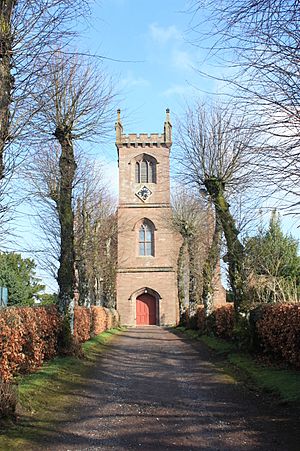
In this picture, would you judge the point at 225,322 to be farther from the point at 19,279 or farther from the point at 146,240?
the point at 19,279

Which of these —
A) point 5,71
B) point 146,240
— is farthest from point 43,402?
point 146,240

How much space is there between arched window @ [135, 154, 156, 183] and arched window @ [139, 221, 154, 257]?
176 inches

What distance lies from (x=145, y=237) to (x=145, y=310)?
285 inches

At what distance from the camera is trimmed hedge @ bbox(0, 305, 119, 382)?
855cm

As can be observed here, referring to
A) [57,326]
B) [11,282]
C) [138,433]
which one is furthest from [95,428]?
[11,282]

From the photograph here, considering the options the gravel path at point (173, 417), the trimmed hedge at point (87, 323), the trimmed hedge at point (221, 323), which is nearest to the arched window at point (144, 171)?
the trimmed hedge at point (87, 323)

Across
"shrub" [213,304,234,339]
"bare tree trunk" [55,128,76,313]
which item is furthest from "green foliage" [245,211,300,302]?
"bare tree trunk" [55,128,76,313]

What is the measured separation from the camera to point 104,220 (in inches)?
1432

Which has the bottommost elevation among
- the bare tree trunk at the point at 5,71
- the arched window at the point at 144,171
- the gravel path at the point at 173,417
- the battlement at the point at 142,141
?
the gravel path at the point at 173,417

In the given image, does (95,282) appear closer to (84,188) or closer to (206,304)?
(84,188)

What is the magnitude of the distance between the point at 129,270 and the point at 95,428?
133ft

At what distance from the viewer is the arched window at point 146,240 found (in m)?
48.5

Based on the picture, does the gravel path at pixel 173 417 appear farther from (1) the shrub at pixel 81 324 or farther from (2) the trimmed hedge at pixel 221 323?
(2) the trimmed hedge at pixel 221 323

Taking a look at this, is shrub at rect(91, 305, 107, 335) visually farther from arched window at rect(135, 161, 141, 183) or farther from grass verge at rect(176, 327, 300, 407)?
arched window at rect(135, 161, 141, 183)
